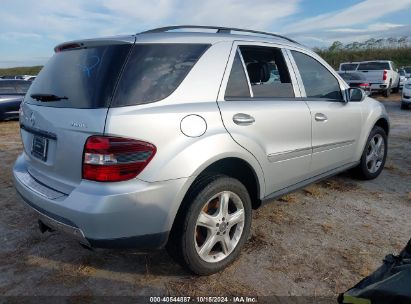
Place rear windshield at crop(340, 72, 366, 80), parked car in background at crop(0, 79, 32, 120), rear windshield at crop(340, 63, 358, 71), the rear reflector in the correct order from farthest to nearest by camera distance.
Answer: rear windshield at crop(340, 63, 358, 71) → rear windshield at crop(340, 72, 366, 80) → parked car in background at crop(0, 79, 32, 120) → the rear reflector

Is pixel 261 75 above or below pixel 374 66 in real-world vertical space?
below

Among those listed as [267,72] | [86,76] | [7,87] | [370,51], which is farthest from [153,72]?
[370,51]

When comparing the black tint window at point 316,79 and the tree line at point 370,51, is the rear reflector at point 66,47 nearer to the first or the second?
the black tint window at point 316,79

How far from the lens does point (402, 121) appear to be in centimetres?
1052

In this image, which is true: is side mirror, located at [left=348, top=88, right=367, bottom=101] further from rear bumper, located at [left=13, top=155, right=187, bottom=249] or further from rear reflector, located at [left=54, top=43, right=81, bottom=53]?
rear reflector, located at [left=54, top=43, right=81, bottom=53]

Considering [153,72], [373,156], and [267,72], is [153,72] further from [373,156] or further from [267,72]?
[373,156]

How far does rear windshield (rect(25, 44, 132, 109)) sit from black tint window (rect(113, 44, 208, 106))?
2.6 inches

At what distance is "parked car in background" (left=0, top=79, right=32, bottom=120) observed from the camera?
11359 mm

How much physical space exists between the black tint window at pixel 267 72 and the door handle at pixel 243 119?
0.92ft

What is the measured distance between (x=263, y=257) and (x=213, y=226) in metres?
0.59

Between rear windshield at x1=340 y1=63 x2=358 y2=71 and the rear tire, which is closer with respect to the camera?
the rear tire

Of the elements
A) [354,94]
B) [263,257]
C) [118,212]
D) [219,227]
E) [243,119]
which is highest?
[354,94]

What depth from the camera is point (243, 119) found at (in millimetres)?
2791

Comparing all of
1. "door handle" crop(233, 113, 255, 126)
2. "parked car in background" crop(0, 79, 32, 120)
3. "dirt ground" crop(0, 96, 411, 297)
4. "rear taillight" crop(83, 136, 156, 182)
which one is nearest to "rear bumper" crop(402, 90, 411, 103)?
"dirt ground" crop(0, 96, 411, 297)
